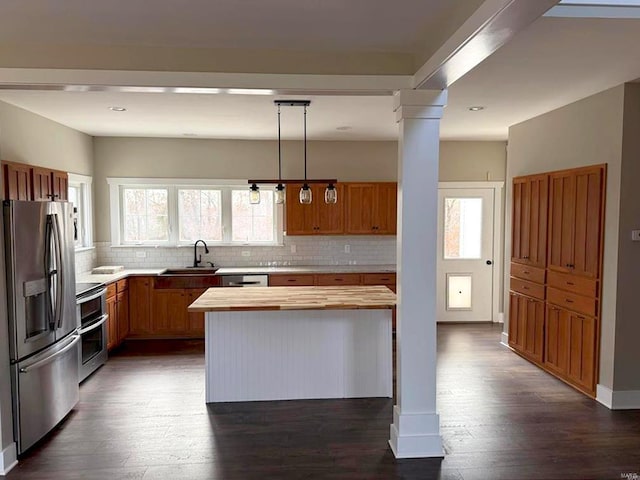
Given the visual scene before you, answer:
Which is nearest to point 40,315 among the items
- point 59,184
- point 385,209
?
point 59,184

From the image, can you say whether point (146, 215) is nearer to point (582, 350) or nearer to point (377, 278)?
point (377, 278)

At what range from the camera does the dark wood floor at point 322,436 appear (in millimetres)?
2863

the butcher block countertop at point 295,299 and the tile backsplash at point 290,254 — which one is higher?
the tile backsplash at point 290,254

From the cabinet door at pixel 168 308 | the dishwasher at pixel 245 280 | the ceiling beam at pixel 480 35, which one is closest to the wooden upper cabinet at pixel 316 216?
the dishwasher at pixel 245 280

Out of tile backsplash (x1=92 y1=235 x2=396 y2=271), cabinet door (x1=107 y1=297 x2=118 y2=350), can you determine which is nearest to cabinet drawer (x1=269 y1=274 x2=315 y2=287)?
tile backsplash (x1=92 y1=235 x2=396 y2=271)

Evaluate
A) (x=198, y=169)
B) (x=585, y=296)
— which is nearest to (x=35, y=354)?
(x=198, y=169)

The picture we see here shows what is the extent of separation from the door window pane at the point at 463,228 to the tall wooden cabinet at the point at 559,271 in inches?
50.8

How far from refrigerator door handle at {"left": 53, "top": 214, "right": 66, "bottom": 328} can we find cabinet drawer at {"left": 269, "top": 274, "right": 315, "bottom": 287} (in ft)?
8.84

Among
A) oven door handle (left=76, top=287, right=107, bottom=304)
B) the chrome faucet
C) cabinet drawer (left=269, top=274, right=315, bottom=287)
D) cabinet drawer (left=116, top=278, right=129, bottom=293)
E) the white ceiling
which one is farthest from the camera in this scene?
the chrome faucet

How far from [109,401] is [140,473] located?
133cm

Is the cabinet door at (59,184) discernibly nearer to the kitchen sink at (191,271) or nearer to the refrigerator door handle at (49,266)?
the refrigerator door handle at (49,266)

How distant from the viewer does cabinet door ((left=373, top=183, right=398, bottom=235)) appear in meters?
6.20

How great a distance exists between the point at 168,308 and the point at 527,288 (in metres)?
4.34

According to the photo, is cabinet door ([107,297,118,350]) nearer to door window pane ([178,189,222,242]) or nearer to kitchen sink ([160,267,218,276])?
kitchen sink ([160,267,218,276])
